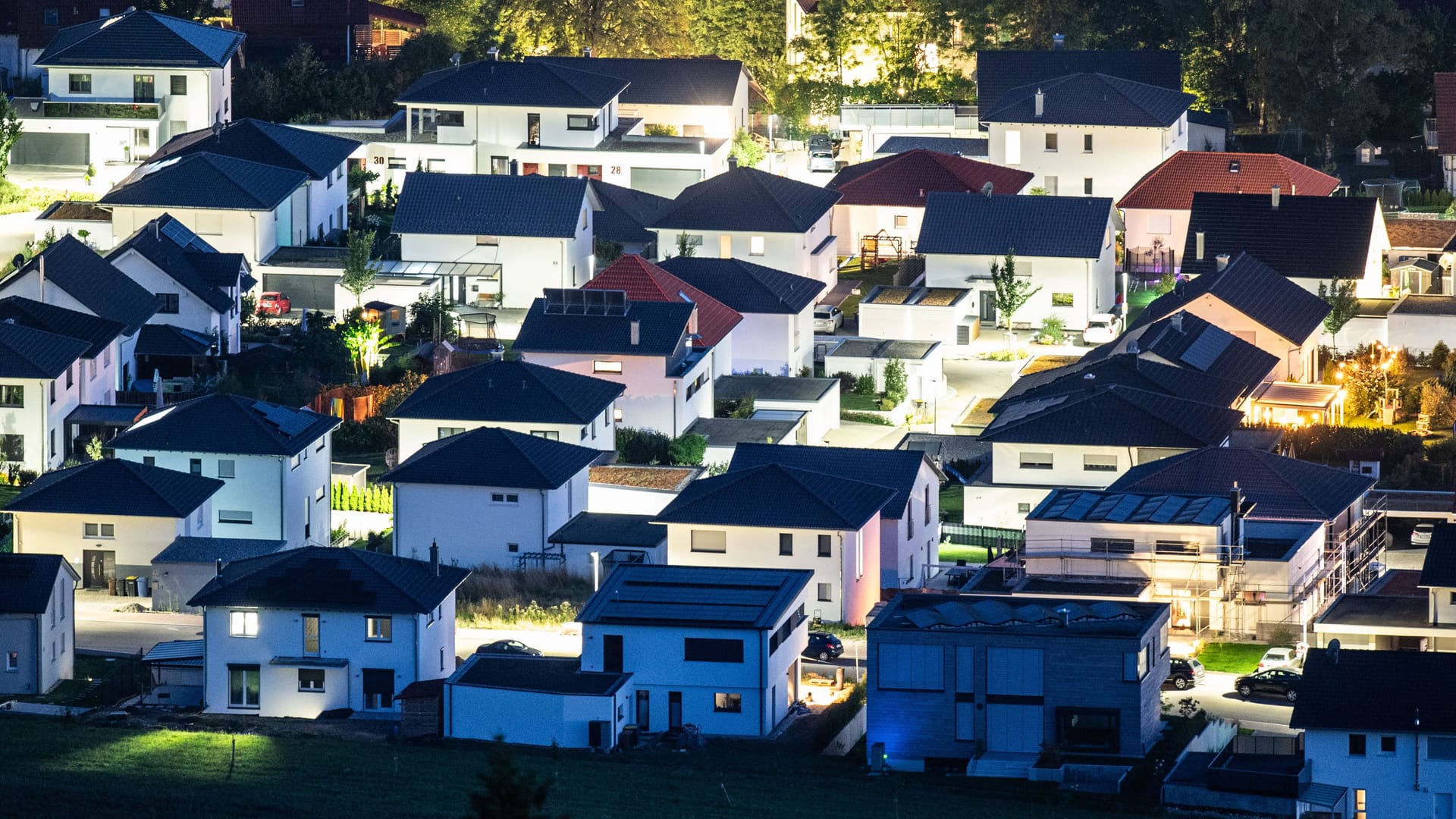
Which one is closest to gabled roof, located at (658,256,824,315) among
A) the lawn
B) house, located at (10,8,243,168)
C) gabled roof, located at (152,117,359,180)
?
gabled roof, located at (152,117,359,180)

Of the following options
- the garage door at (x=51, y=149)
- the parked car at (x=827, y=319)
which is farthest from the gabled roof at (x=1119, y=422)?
the garage door at (x=51, y=149)

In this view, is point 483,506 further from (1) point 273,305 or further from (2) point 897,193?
(2) point 897,193

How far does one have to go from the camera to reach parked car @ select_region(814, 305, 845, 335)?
370 ft

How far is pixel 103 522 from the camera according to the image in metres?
85.3

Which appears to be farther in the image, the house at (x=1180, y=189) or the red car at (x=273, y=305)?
the house at (x=1180, y=189)

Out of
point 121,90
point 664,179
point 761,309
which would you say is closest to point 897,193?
point 664,179

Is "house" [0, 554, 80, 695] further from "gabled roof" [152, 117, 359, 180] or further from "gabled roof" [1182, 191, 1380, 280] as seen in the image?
"gabled roof" [1182, 191, 1380, 280]

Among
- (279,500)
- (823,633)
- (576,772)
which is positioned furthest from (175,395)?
(576,772)

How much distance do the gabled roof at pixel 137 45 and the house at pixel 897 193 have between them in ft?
77.5

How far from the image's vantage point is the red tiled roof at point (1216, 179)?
12181cm

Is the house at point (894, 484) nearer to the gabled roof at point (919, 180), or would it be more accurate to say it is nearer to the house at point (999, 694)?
the house at point (999, 694)

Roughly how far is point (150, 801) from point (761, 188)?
54.5 m

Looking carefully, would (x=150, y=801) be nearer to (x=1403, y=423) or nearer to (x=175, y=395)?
(x=175, y=395)

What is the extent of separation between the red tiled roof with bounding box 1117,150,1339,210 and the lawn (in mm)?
52955
